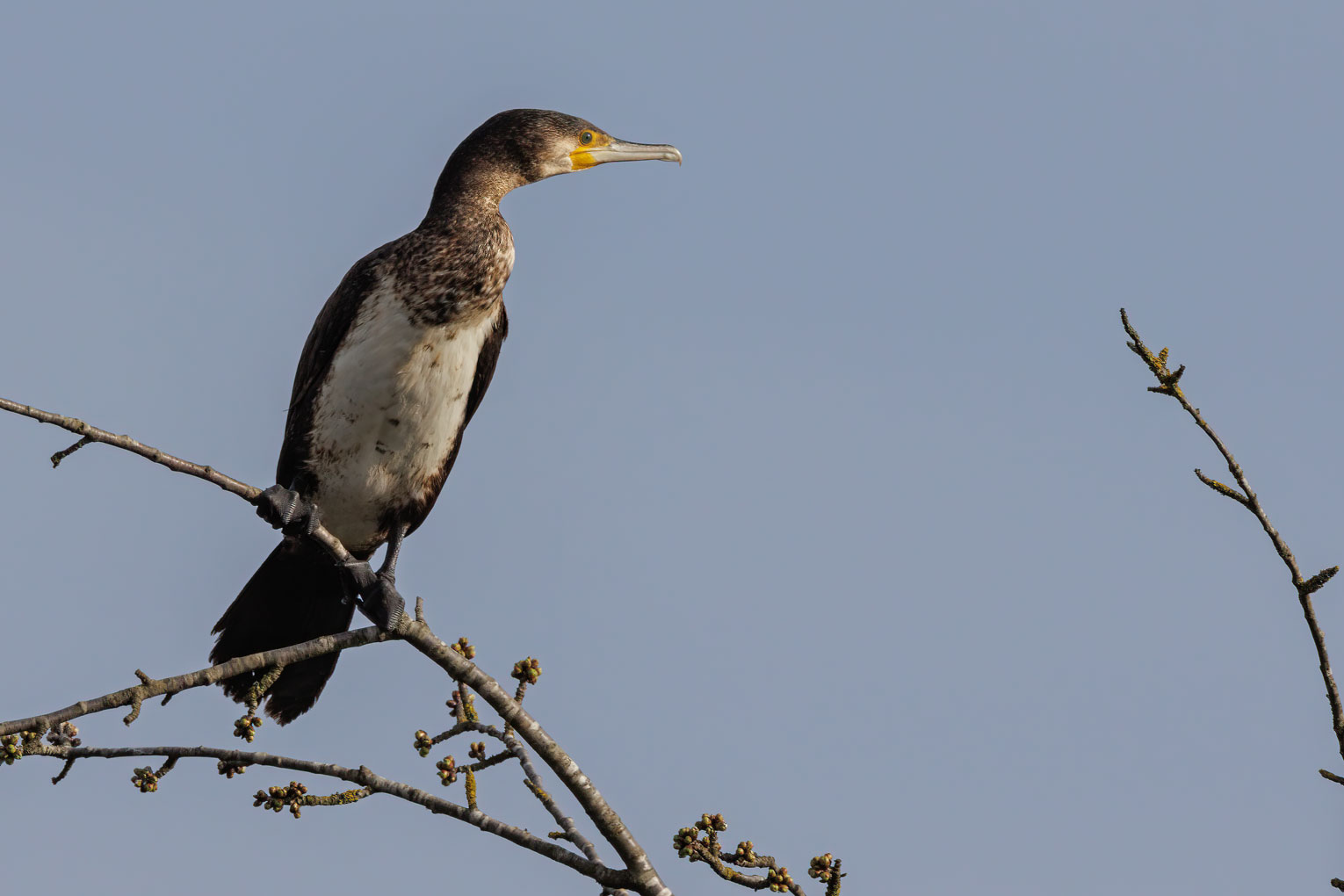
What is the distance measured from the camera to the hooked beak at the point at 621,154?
284 inches

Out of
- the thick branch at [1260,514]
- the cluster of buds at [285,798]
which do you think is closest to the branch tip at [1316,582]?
the thick branch at [1260,514]

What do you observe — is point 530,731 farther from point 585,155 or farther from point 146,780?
point 585,155

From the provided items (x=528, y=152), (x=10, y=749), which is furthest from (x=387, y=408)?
(x=10, y=749)

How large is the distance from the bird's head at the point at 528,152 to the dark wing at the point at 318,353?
649mm

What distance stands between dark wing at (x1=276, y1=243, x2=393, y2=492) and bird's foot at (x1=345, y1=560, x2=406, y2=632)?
694mm

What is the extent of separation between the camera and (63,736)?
12.5ft

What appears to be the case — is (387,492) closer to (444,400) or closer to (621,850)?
(444,400)

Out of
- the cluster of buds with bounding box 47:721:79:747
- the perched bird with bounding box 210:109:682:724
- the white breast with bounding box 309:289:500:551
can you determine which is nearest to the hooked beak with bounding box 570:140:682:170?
the perched bird with bounding box 210:109:682:724

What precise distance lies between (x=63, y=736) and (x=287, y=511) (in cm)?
185

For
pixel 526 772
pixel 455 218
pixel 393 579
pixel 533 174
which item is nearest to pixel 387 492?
pixel 393 579

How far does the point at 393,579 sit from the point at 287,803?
2.07m

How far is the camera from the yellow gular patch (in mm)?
7199

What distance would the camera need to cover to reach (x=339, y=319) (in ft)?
20.1

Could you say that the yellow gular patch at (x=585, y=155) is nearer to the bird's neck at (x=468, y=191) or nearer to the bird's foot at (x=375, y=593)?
the bird's neck at (x=468, y=191)
